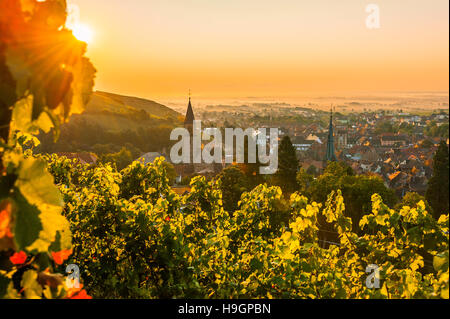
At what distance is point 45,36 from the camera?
1.61 metres

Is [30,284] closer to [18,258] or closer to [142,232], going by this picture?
[18,258]

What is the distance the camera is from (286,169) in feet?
129

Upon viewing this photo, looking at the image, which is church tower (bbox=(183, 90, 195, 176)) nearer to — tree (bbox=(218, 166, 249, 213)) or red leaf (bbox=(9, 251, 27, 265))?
tree (bbox=(218, 166, 249, 213))

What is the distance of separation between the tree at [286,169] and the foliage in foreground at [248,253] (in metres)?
32.5

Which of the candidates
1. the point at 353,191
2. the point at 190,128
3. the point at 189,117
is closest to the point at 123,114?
the point at 190,128

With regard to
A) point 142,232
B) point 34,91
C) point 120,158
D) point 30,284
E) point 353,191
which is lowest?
point 353,191

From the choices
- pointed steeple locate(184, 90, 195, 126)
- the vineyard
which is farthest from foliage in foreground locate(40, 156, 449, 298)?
pointed steeple locate(184, 90, 195, 126)

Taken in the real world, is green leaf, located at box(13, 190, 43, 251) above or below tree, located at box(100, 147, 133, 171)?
above

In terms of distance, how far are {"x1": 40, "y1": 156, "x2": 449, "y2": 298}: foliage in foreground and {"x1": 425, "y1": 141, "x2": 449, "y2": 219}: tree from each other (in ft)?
109

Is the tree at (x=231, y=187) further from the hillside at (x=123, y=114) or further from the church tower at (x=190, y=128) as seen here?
the hillside at (x=123, y=114)

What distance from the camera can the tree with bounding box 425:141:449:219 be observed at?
3484 centimetres

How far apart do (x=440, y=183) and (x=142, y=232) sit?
36.6 metres

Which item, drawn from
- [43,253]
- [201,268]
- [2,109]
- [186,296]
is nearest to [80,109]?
[2,109]
